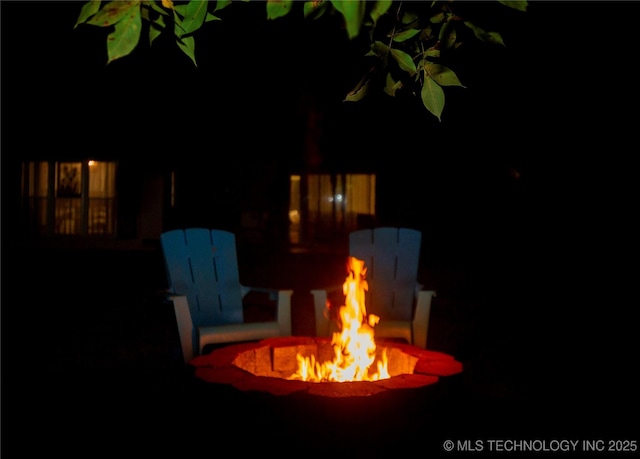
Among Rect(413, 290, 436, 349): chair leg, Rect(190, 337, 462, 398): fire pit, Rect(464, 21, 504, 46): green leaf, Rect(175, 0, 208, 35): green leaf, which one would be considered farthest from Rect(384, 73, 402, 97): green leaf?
Rect(413, 290, 436, 349): chair leg

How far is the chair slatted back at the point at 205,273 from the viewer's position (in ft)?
13.8

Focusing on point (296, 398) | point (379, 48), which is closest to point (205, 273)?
point (296, 398)

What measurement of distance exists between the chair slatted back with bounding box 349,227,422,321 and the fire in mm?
1270

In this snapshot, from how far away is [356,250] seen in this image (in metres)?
4.62

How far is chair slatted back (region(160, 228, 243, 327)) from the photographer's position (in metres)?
4.20

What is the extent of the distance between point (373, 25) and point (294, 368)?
2.02m

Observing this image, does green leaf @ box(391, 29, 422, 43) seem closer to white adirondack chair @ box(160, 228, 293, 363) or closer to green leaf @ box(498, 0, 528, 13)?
green leaf @ box(498, 0, 528, 13)

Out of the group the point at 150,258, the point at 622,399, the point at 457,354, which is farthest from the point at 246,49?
the point at 622,399

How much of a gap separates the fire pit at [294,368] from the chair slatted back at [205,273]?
4.00 ft

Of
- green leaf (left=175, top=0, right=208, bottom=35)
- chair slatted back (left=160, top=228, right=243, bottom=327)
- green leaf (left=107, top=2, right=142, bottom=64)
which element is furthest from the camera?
chair slatted back (left=160, top=228, right=243, bottom=327)

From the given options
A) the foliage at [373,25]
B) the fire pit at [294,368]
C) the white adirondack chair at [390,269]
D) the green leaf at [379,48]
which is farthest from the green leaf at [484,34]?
the white adirondack chair at [390,269]

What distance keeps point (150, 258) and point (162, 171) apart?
164cm

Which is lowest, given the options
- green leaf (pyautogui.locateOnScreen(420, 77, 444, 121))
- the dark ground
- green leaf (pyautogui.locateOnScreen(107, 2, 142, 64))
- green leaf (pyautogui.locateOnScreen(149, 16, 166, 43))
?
the dark ground

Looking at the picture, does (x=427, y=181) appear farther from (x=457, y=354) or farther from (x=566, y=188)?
(x=457, y=354)
